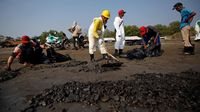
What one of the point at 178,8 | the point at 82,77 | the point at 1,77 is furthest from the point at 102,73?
the point at 178,8

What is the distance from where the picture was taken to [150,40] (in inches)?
258

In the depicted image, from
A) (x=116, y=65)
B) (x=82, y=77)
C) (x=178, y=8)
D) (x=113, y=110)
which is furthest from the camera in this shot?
A: (x=178, y=8)

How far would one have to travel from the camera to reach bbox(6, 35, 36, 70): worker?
5418mm

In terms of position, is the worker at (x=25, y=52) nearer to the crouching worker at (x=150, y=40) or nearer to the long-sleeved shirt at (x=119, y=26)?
the long-sleeved shirt at (x=119, y=26)

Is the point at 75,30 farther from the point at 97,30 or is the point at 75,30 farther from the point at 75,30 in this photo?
the point at 97,30

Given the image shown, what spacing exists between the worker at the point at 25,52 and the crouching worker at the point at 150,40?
4140 millimetres

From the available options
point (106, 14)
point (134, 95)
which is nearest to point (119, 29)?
point (106, 14)

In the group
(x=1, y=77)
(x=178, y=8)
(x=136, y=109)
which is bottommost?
(x=136, y=109)

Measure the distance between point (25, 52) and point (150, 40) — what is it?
468cm

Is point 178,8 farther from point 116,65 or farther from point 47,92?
point 47,92

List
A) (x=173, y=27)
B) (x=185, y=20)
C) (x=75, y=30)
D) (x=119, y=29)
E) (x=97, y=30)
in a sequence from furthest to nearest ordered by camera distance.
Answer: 1. (x=173, y=27)
2. (x=75, y=30)
3. (x=119, y=29)
4. (x=185, y=20)
5. (x=97, y=30)

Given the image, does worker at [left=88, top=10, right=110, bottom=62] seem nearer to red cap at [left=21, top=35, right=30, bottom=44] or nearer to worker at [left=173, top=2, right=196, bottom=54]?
red cap at [left=21, top=35, right=30, bottom=44]

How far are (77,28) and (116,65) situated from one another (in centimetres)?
654

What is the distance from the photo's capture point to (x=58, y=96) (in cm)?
281
